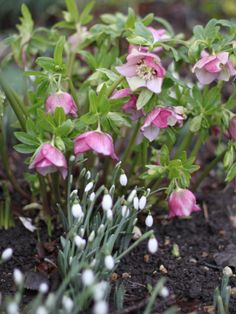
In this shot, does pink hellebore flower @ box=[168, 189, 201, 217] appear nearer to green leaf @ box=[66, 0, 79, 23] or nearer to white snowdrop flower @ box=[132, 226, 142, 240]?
white snowdrop flower @ box=[132, 226, 142, 240]

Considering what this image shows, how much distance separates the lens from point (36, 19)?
3100mm

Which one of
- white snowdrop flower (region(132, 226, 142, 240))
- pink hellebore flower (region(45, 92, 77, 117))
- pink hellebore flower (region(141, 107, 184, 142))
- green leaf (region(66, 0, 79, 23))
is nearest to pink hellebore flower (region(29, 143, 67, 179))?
pink hellebore flower (region(45, 92, 77, 117))

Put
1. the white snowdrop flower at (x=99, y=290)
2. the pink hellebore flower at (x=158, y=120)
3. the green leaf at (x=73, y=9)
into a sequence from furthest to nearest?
the green leaf at (x=73, y=9), the pink hellebore flower at (x=158, y=120), the white snowdrop flower at (x=99, y=290)

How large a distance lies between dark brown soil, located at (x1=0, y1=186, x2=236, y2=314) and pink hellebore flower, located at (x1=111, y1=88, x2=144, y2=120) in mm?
405

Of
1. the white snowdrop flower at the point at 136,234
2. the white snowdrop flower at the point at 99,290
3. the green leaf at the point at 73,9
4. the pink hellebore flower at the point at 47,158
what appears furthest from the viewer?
the green leaf at the point at 73,9

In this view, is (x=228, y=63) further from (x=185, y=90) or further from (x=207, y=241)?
(x=207, y=241)

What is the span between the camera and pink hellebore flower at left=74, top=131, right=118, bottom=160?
1393mm

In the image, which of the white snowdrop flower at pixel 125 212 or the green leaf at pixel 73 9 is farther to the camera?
the green leaf at pixel 73 9

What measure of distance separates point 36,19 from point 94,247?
6.57 feet

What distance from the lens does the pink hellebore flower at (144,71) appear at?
1446 mm

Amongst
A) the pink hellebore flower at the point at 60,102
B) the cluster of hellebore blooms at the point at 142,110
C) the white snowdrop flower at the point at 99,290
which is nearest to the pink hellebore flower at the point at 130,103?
the cluster of hellebore blooms at the point at 142,110

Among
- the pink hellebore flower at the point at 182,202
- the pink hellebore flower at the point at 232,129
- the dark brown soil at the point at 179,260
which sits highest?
the pink hellebore flower at the point at 232,129

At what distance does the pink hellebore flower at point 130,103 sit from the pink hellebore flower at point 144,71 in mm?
45

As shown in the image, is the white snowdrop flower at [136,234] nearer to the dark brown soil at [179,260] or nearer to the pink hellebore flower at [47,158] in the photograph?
the dark brown soil at [179,260]
